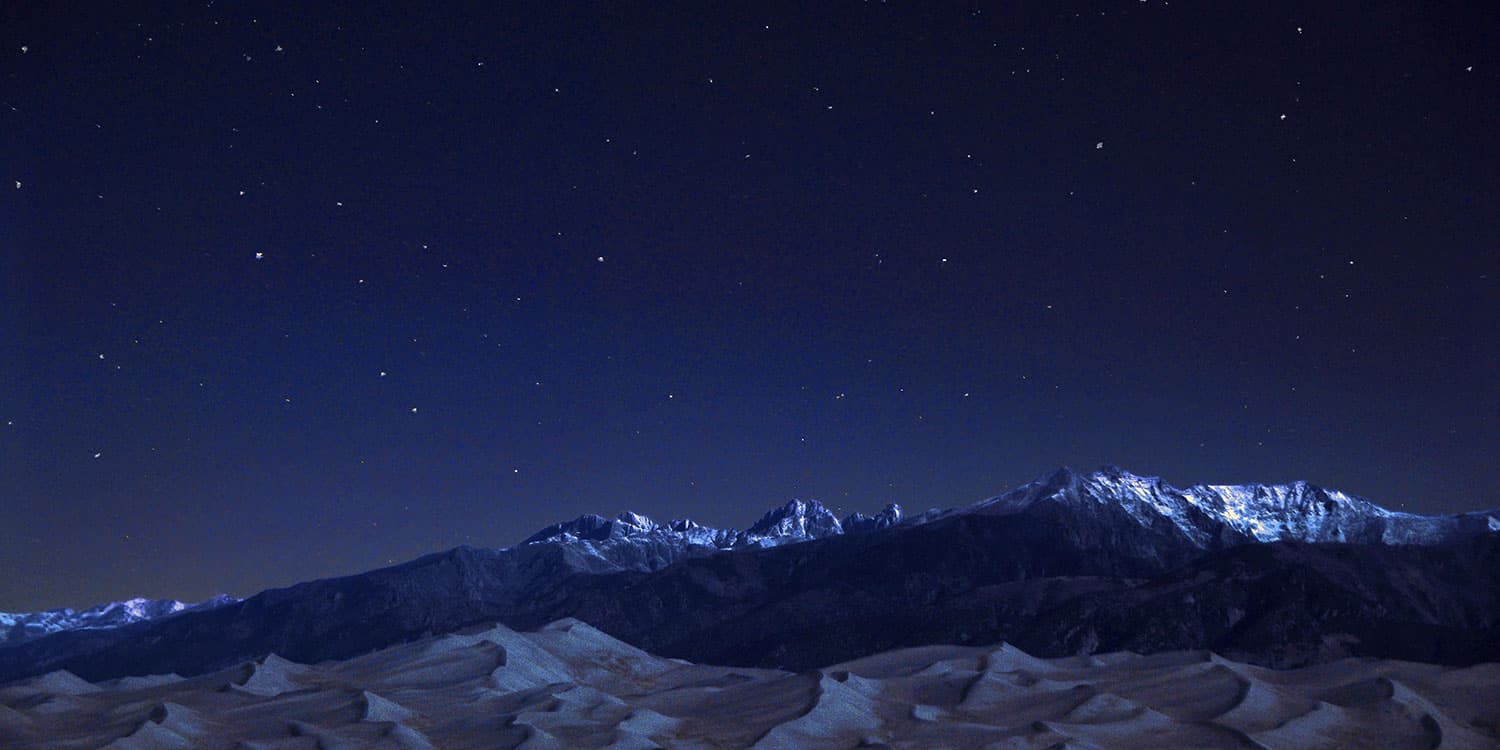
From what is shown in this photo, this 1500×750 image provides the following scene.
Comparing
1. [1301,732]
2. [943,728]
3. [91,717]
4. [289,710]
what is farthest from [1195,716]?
[91,717]

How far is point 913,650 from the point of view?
5000 inches

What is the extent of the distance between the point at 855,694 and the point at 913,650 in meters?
26.9

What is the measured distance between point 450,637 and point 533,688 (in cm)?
2422

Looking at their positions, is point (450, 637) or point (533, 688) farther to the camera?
point (450, 637)

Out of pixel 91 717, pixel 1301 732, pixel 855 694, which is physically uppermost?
pixel 91 717

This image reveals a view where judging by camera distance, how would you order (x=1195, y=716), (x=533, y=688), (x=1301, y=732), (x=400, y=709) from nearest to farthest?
(x=1301, y=732) < (x=1195, y=716) < (x=400, y=709) < (x=533, y=688)

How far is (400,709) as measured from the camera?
98.9m

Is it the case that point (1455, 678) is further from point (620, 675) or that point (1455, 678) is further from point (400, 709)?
point (400, 709)

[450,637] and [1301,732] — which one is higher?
[450,637]

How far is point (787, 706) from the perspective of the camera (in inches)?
3814

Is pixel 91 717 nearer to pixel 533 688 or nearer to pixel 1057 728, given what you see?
pixel 533 688

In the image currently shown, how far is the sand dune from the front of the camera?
3415 inches

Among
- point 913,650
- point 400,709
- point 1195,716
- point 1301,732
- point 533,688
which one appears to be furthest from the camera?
point 913,650

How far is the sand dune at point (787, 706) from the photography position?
86750 millimetres
